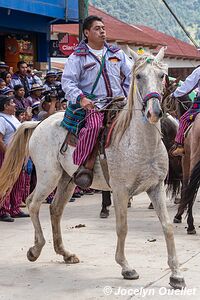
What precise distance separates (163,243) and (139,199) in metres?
4.08

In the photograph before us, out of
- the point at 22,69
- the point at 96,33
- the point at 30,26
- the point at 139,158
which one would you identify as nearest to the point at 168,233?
the point at 139,158

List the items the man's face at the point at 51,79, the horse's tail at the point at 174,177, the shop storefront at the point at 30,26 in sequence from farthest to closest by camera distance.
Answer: the shop storefront at the point at 30,26, the man's face at the point at 51,79, the horse's tail at the point at 174,177

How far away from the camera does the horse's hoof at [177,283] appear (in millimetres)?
5871

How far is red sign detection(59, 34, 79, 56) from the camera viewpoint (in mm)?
17753

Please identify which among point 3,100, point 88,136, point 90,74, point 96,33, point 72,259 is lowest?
point 72,259

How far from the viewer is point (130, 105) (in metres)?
6.15

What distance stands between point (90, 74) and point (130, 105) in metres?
0.86

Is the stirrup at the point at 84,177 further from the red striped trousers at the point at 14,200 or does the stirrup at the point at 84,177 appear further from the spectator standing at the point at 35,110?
the spectator standing at the point at 35,110

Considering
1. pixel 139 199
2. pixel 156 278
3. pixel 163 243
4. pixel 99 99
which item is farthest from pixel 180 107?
pixel 156 278

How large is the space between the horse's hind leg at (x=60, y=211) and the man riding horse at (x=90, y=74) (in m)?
0.68

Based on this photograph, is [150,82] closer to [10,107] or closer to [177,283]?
[177,283]

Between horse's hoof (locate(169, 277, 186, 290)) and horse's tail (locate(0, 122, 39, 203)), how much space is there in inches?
97.2

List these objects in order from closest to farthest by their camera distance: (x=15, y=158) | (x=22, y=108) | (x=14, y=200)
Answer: (x=15, y=158), (x=14, y=200), (x=22, y=108)

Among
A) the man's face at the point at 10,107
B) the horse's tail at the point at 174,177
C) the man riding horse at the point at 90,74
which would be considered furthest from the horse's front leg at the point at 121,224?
the horse's tail at the point at 174,177
